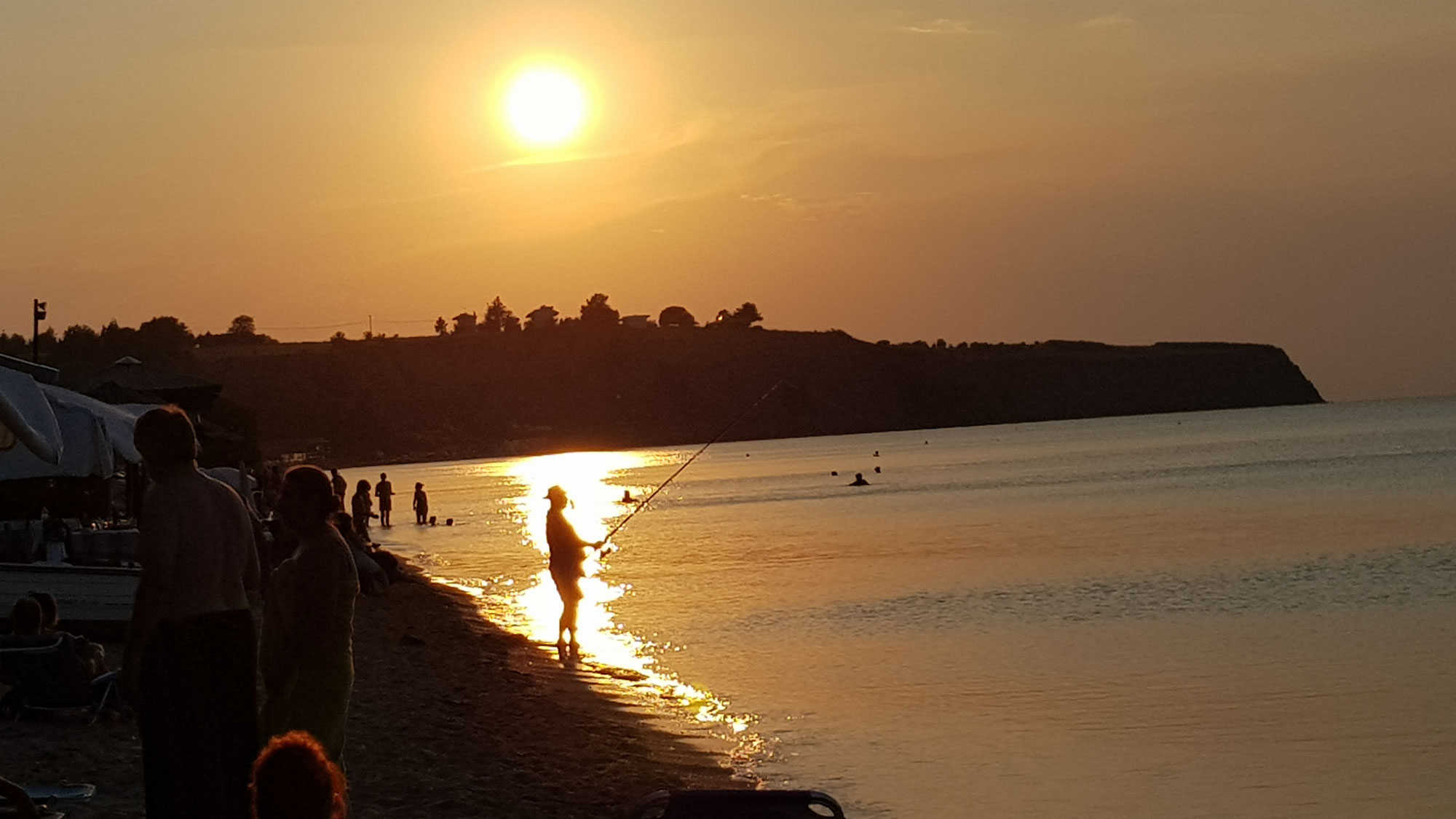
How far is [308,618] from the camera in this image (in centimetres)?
566

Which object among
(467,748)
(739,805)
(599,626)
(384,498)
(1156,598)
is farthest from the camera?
→ (384,498)

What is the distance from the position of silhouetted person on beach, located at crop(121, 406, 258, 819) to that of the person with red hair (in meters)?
1.77

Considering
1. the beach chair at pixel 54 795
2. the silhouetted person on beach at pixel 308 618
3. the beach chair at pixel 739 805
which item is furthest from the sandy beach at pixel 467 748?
the beach chair at pixel 739 805

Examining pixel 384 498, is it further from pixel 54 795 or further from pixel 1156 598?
pixel 54 795

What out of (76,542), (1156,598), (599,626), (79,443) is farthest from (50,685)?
(1156,598)

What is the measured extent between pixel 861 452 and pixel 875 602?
352ft

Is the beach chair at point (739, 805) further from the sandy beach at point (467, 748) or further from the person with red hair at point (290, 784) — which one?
the sandy beach at point (467, 748)

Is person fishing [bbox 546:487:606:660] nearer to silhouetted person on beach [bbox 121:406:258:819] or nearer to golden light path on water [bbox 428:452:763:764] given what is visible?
golden light path on water [bbox 428:452:763:764]

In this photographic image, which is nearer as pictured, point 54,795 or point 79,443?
point 54,795

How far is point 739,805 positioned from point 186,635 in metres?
1.97

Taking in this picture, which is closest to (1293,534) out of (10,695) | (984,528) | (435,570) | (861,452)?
(984,528)

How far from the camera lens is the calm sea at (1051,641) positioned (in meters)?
10.9

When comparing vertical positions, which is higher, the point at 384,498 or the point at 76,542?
the point at 76,542

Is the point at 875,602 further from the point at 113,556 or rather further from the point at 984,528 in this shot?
the point at 984,528
